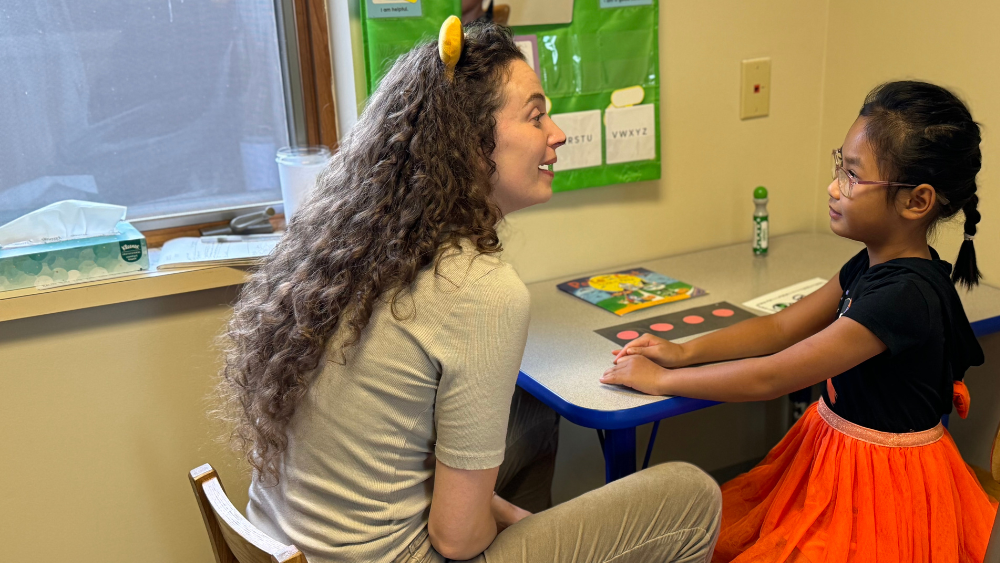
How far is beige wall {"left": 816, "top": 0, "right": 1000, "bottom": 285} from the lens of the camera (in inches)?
71.4

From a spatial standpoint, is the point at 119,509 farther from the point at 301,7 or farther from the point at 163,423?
the point at 301,7

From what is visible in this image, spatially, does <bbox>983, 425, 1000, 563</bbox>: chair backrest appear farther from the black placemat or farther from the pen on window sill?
the pen on window sill

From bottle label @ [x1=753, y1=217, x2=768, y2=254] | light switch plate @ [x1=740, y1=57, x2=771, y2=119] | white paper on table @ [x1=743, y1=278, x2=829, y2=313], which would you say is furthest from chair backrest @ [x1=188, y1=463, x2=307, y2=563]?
light switch plate @ [x1=740, y1=57, x2=771, y2=119]

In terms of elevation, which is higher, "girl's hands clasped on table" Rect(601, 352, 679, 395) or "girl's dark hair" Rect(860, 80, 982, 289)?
"girl's dark hair" Rect(860, 80, 982, 289)

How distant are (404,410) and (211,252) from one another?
2.70 ft

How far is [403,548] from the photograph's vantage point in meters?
1.08

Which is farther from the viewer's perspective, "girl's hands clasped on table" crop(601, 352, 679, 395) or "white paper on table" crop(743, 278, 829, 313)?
"white paper on table" crop(743, 278, 829, 313)

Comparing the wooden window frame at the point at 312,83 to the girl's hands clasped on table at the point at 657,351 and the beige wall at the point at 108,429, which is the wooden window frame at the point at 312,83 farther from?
the girl's hands clasped on table at the point at 657,351

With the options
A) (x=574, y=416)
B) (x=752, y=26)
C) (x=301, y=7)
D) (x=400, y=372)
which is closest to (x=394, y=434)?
(x=400, y=372)

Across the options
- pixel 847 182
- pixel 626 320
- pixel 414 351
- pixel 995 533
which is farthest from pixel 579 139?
pixel 995 533

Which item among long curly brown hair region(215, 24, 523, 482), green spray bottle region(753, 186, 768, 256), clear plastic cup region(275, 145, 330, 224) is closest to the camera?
long curly brown hair region(215, 24, 523, 482)

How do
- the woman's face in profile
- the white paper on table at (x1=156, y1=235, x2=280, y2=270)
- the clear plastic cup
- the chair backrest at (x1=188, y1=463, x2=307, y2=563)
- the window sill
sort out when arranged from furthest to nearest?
1. the clear plastic cup
2. the white paper on table at (x1=156, y1=235, x2=280, y2=270)
3. the window sill
4. the woman's face in profile
5. the chair backrest at (x1=188, y1=463, x2=307, y2=563)

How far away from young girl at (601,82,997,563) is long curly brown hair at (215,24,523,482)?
1.61 ft

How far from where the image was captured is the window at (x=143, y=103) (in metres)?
1.65
